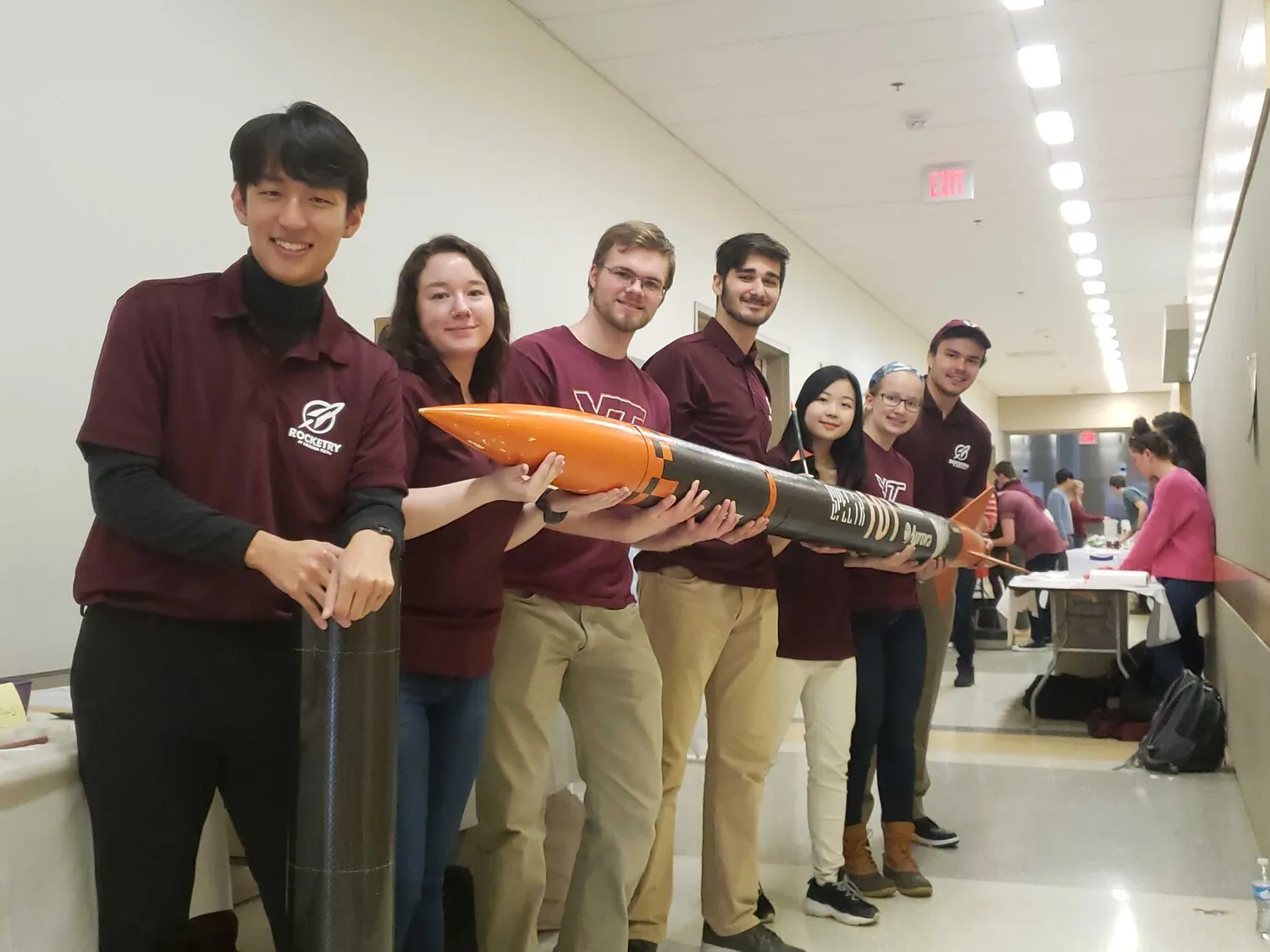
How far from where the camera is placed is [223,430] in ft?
4.76

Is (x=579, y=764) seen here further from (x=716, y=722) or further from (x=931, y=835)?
(x=931, y=835)

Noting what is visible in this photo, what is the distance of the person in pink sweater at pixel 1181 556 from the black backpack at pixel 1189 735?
65 centimetres

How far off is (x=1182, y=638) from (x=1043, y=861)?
2.64 meters

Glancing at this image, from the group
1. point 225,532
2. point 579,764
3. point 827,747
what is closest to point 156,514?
point 225,532

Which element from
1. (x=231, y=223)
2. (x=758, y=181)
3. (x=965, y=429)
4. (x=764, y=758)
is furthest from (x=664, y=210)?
(x=764, y=758)

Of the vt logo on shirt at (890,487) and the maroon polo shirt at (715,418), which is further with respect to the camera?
the vt logo on shirt at (890,487)

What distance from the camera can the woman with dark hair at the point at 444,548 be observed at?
1.79 m

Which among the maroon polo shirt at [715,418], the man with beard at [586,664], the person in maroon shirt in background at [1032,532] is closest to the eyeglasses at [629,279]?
the man with beard at [586,664]

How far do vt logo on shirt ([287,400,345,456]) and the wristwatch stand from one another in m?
0.55

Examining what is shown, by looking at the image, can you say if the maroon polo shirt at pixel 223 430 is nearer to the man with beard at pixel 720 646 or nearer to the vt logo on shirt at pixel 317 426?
the vt logo on shirt at pixel 317 426

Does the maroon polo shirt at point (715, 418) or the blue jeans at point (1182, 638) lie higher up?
the maroon polo shirt at point (715, 418)

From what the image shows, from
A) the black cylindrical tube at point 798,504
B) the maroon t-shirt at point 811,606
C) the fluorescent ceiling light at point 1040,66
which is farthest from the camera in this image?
the fluorescent ceiling light at point 1040,66

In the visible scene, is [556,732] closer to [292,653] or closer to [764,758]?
[764,758]

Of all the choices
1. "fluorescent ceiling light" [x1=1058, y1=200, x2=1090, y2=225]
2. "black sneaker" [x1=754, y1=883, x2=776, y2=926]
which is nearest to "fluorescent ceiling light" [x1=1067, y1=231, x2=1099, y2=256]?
"fluorescent ceiling light" [x1=1058, y1=200, x2=1090, y2=225]
